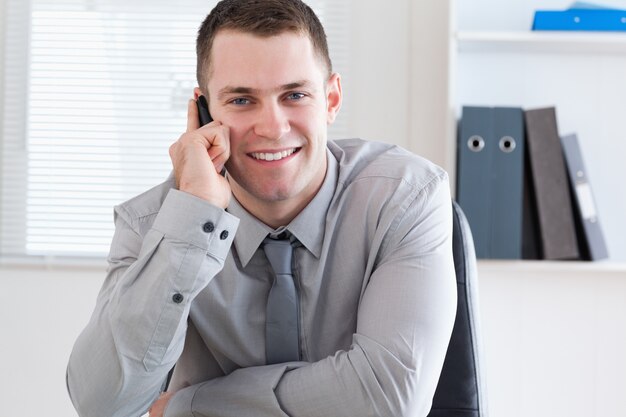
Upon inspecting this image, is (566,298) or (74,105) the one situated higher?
(74,105)

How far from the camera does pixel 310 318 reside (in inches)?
61.6

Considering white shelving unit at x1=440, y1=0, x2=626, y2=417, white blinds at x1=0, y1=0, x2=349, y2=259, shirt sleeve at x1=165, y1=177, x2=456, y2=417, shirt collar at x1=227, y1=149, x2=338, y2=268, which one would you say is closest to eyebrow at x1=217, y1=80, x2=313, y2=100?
shirt collar at x1=227, y1=149, x2=338, y2=268

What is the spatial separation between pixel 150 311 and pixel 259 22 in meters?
0.57

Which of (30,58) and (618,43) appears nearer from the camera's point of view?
(618,43)

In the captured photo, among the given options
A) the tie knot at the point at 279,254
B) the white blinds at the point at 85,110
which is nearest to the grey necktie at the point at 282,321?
the tie knot at the point at 279,254

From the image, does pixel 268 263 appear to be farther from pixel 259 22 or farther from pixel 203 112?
pixel 259 22

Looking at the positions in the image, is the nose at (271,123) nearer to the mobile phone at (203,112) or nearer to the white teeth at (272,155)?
the white teeth at (272,155)

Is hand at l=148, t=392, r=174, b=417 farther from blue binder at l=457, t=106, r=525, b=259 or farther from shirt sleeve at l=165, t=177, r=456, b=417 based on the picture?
blue binder at l=457, t=106, r=525, b=259

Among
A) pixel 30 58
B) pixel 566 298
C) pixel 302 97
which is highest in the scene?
pixel 30 58

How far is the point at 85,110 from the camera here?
2795mm

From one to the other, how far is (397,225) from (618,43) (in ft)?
4.25

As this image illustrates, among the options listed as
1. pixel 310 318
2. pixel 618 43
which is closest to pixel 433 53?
pixel 618 43

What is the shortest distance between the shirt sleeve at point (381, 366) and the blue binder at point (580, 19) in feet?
3.89

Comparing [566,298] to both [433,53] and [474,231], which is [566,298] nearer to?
[474,231]
